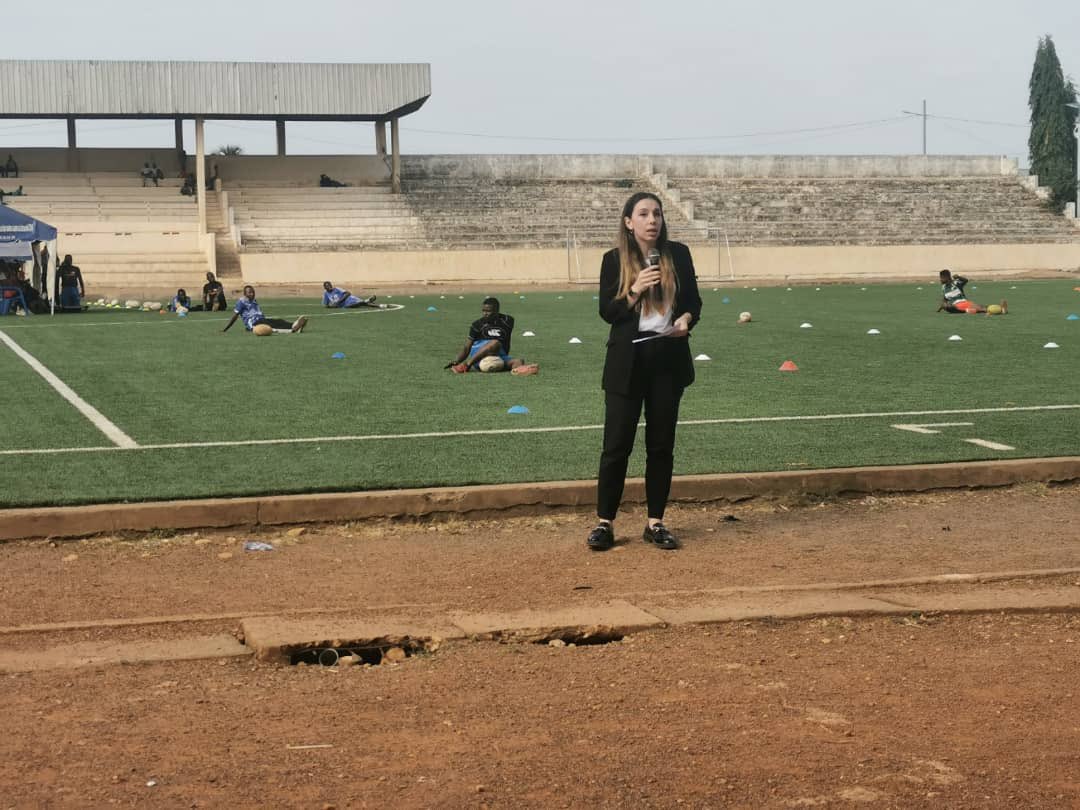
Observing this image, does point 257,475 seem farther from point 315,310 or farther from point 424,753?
point 315,310

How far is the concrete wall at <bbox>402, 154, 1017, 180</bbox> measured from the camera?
65.9 meters

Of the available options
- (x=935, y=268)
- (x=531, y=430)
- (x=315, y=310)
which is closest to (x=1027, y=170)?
(x=935, y=268)

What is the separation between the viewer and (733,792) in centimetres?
425

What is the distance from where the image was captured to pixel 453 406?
13.6 meters

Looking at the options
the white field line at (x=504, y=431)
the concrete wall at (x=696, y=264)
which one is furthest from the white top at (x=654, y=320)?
the concrete wall at (x=696, y=264)

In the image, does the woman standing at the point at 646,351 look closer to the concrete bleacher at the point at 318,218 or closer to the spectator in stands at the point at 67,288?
the spectator in stands at the point at 67,288

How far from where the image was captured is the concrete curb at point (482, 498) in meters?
8.36

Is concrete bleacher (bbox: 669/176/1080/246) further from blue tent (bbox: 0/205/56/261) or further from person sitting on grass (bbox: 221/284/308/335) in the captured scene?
person sitting on grass (bbox: 221/284/308/335)

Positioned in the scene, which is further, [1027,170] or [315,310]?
[1027,170]

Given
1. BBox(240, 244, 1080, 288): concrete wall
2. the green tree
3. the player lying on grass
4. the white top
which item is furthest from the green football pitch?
the green tree

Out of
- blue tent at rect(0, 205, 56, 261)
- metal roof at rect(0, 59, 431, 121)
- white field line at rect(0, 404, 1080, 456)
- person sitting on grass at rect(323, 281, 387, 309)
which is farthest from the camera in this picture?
metal roof at rect(0, 59, 431, 121)

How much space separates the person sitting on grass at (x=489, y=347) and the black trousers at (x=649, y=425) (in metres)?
8.59

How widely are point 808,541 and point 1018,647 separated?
2322 millimetres

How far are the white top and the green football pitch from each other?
1.81m
